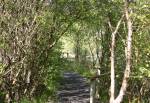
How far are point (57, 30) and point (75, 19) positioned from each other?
1.18 meters

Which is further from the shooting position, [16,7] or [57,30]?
[57,30]

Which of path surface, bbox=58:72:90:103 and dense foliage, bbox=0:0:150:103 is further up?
dense foliage, bbox=0:0:150:103

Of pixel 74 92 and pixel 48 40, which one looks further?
pixel 74 92

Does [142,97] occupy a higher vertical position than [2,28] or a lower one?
lower

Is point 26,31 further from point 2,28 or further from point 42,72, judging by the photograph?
point 42,72

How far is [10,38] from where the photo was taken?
Answer: 52.5 feet

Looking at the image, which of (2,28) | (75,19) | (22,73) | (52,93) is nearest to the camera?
(2,28)

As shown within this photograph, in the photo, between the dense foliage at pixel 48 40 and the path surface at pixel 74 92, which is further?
the path surface at pixel 74 92

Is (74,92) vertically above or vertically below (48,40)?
below

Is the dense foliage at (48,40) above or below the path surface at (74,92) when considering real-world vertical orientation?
above

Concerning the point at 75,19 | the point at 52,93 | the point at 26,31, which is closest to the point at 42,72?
the point at 52,93

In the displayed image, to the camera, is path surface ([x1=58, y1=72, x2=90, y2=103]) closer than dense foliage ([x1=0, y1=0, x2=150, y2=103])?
No

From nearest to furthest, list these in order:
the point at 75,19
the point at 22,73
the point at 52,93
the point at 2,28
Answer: the point at 2,28, the point at 22,73, the point at 75,19, the point at 52,93

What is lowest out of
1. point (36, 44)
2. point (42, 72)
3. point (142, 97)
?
point (142, 97)
